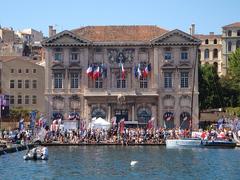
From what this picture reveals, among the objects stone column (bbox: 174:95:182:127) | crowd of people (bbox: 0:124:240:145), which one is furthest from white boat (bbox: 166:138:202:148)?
stone column (bbox: 174:95:182:127)

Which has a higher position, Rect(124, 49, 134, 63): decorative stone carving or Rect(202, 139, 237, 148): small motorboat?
Rect(124, 49, 134, 63): decorative stone carving

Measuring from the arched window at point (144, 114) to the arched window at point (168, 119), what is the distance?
1877 millimetres

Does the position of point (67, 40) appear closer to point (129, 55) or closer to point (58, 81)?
point (58, 81)

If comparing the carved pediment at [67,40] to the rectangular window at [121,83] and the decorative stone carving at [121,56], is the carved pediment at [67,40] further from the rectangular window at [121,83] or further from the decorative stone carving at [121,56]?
the rectangular window at [121,83]

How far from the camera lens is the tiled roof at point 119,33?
358ft

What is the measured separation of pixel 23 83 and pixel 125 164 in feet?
159

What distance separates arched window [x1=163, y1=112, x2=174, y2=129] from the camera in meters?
107

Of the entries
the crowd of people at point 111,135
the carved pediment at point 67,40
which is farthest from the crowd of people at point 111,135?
the carved pediment at point 67,40

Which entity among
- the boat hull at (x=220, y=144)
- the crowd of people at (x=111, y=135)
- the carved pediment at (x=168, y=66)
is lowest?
the boat hull at (x=220, y=144)

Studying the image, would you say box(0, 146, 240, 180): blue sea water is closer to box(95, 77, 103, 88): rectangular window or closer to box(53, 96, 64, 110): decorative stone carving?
box(53, 96, 64, 110): decorative stone carving

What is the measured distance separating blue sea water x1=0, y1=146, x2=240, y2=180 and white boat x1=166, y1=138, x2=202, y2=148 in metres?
1.69

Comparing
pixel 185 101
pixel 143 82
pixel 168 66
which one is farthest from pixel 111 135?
pixel 168 66

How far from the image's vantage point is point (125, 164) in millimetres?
67250

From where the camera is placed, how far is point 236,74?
12962 centimetres
